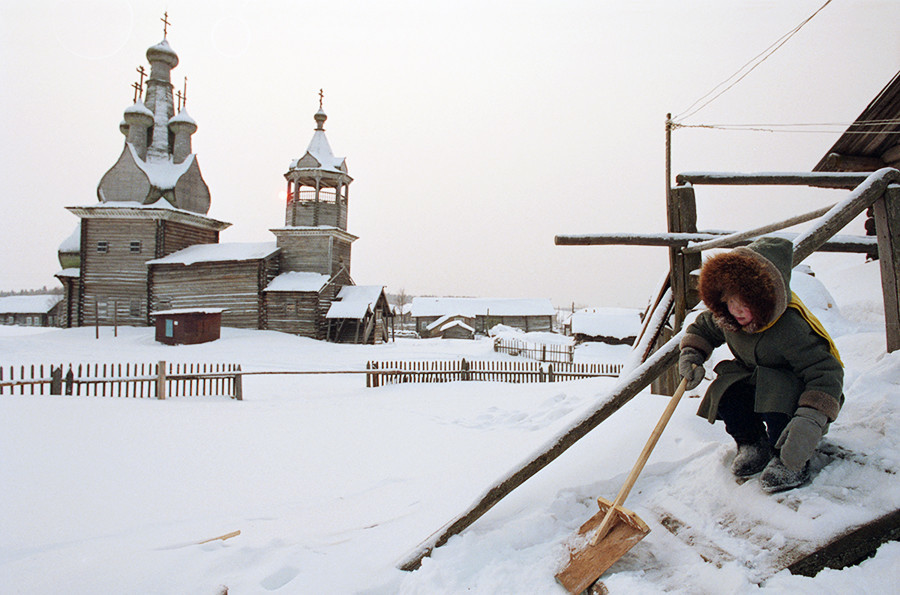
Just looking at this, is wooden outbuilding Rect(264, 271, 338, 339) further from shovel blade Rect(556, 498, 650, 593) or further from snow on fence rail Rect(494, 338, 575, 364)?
shovel blade Rect(556, 498, 650, 593)

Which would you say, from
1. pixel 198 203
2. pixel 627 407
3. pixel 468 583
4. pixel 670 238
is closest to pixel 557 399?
pixel 627 407

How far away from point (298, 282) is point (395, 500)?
2245 centimetres

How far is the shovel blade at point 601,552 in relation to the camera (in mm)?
1953

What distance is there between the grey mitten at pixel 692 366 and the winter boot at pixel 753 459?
14.8 inches

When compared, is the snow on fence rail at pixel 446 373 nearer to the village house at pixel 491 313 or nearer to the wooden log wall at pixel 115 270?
the wooden log wall at pixel 115 270

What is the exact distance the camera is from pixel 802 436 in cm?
183

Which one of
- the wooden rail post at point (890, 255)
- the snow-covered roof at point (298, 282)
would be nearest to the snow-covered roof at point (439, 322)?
the snow-covered roof at point (298, 282)

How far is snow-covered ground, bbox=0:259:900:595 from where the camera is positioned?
76.2 inches

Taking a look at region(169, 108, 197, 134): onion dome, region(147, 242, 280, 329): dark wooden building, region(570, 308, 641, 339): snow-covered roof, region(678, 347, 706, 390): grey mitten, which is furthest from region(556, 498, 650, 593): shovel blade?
region(169, 108, 197, 134): onion dome

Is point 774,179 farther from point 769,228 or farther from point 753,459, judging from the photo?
point 753,459

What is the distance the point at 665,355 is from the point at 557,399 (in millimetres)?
5072

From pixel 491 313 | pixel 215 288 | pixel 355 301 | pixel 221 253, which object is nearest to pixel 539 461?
pixel 355 301

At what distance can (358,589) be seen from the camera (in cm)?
230

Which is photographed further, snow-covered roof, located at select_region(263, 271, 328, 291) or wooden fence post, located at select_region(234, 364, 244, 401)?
snow-covered roof, located at select_region(263, 271, 328, 291)
